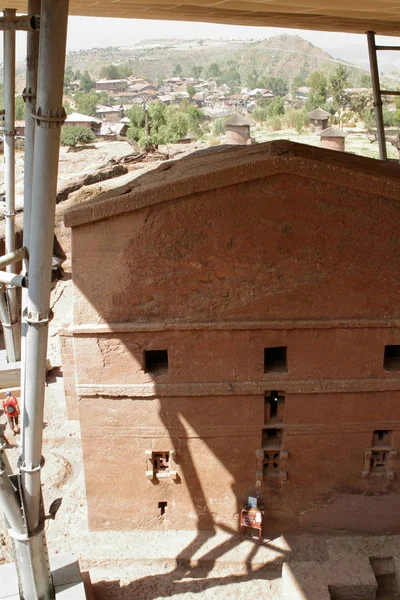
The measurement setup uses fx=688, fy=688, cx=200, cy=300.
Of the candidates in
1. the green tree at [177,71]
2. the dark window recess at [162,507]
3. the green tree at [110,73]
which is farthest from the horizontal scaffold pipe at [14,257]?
the green tree at [177,71]

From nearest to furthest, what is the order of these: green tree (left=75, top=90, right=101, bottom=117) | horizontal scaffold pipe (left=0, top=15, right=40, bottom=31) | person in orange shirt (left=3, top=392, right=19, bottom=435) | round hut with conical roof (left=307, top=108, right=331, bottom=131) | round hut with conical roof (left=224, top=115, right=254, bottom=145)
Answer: horizontal scaffold pipe (left=0, top=15, right=40, bottom=31), person in orange shirt (left=3, top=392, right=19, bottom=435), round hut with conical roof (left=224, top=115, right=254, bottom=145), round hut with conical roof (left=307, top=108, right=331, bottom=131), green tree (left=75, top=90, right=101, bottom=117)

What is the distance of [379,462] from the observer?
844 cm

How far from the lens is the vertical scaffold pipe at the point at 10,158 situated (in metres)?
9.32

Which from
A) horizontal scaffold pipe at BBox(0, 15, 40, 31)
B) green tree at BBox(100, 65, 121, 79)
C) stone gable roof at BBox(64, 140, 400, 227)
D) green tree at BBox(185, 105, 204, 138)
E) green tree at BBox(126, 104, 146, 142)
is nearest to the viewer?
horizontal scaffold pipe at BBox(0, 15, 40, 31)

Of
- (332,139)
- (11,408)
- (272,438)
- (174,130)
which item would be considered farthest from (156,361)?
(174,130)

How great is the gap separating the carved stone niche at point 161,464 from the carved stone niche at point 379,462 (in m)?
2.33

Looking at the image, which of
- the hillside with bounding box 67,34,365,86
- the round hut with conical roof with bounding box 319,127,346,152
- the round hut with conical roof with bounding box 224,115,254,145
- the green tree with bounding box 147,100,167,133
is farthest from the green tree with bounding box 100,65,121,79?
the round hut with conical roof with bounding box 319,127,346,152

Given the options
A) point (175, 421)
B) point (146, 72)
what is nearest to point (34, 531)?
point (175, 421)

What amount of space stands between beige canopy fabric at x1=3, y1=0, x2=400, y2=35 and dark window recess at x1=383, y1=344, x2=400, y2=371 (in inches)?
148

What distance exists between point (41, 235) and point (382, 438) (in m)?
5.05

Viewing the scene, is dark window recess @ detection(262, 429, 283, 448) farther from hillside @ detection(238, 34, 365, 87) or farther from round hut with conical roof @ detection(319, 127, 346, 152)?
hillside @ detection(238, 34, 365, 87)

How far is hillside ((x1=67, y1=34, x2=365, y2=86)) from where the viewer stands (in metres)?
143

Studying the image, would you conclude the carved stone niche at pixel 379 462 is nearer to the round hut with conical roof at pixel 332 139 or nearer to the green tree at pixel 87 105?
the round hut with conical roof at pixel 332 139

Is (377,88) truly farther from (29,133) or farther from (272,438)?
(29,133)
